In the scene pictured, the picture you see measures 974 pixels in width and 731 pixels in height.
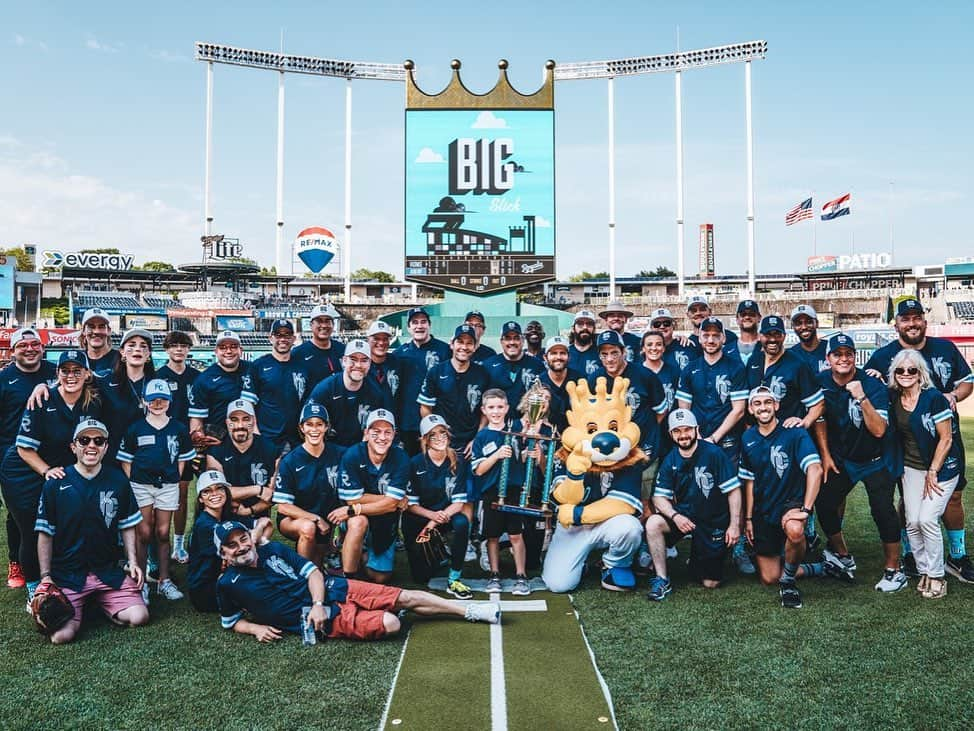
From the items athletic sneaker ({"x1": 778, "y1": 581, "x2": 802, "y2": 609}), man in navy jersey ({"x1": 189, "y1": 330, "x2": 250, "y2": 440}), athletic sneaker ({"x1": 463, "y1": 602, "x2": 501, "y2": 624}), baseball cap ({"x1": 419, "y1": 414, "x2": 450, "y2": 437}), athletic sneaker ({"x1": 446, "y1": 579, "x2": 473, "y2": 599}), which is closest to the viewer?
athletic sneaker ({"x1": 463, "y1": 602, "x2": 501, "y2": 624})

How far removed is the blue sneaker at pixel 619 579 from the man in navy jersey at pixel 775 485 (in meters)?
1.01

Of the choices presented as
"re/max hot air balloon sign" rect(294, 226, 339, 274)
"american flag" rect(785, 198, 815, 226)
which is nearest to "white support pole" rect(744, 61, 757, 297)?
"american flag" rect(785, 198, 815, 226)

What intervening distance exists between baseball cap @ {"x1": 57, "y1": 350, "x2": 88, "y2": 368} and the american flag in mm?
47324

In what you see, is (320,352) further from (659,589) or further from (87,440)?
(659,589)

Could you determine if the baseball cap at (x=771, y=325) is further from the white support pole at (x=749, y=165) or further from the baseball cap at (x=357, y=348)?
the white support pole at (x=749, y=165)

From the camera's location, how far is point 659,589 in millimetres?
5543

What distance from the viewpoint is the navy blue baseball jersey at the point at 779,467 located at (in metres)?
5.66

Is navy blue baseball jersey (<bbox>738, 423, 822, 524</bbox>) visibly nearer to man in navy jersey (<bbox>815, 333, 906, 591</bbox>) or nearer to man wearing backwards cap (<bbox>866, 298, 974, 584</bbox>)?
man in navy jersey (<bbox>815, 333, 906, 591</bbox>)

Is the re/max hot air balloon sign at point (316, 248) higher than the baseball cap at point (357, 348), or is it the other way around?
the re/max hot air balloon sign at point (316, 248)

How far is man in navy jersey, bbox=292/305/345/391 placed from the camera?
7.04 m

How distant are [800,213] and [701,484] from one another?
45692mm

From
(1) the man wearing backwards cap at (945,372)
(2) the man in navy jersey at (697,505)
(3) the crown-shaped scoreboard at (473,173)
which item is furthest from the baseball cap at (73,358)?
(3) the crown-shaped scoreboard at (473,173)

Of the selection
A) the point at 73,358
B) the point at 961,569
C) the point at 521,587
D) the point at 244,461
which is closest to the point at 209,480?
the point at 244,461

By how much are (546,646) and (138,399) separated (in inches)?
151
